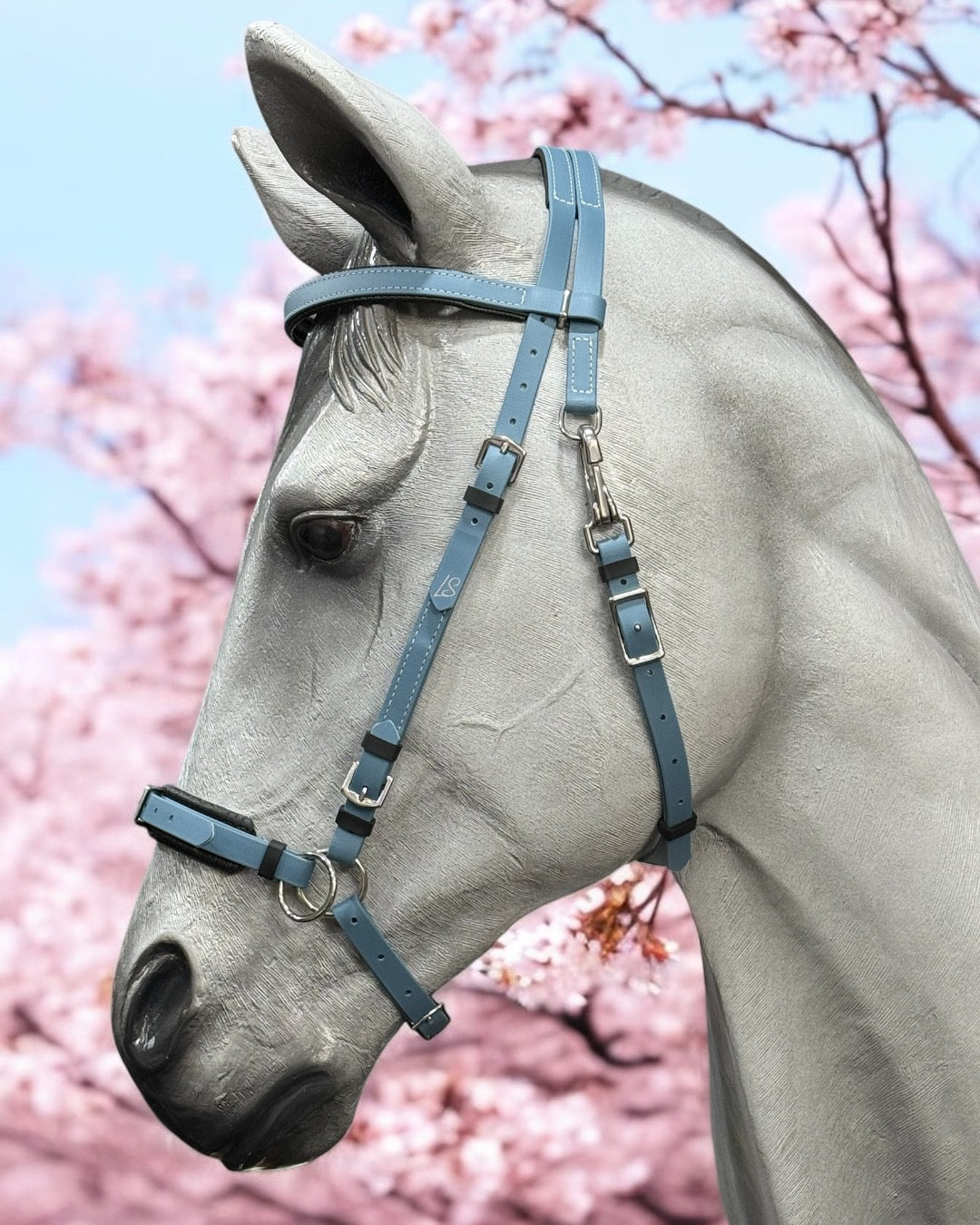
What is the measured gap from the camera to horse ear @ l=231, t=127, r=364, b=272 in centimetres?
105

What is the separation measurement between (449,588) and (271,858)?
0.76 feet

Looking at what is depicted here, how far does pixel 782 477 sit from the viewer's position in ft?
3.12

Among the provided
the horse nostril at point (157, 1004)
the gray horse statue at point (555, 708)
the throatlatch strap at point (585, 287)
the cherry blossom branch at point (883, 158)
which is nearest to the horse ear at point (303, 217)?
the gray horse statue at point (555, 708)

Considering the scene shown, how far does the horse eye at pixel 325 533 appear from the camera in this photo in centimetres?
89

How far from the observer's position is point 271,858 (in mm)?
898

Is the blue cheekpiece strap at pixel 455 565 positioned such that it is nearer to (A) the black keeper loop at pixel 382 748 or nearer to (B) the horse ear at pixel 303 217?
(A) the black keeper loop at pixel 382 748

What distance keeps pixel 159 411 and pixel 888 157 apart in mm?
1570

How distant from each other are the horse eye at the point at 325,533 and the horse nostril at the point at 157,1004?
1.01 ft

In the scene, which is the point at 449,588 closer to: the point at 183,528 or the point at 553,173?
the point at 553,173

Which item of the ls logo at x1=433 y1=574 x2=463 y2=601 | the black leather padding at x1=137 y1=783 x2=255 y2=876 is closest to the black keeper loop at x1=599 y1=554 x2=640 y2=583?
the ls logo at x1=433 y1=574 x2=463 y2=601

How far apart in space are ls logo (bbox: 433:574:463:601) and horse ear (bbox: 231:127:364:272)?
0.33 meters

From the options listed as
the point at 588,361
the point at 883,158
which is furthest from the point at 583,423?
the point at 883,158

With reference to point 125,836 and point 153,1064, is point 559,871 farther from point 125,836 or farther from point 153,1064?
point 125,836

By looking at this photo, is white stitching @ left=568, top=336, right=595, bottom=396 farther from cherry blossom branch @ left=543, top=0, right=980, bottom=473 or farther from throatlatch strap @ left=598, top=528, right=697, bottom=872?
cherry blossom branch @ left=543, top=0, right=980, bottom=473
